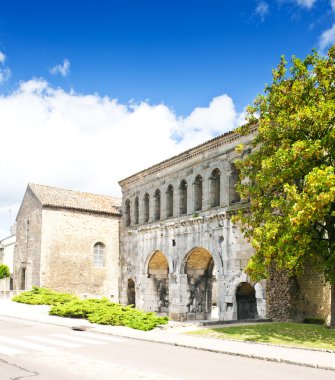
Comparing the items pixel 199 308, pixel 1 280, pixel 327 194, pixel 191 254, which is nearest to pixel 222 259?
pixel 191 254

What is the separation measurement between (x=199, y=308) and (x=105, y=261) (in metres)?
11.4

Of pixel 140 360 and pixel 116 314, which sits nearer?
pixel 140 360

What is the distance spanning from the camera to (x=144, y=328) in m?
16.9

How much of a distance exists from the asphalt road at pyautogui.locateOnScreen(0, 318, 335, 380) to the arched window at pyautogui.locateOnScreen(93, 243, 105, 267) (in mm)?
21804

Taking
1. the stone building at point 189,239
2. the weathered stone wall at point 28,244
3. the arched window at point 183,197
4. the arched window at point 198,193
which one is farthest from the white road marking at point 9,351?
the weathered stone wall at point 28,244

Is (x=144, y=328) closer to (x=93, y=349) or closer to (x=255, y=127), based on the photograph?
(x=93, y=349)

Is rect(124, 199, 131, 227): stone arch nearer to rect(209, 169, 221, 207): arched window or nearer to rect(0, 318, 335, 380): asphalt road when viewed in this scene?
rect(209, 169, 221, 207): arched window

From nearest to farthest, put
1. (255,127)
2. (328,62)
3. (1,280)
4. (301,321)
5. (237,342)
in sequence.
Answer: (237,342) < (328,62) < (301,321) < (255,127) < (1,280)

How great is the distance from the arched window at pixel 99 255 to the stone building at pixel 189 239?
120 inches

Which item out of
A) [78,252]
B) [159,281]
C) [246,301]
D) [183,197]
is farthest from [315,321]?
[78,252]

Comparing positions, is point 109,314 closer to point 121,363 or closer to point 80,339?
point 80,339

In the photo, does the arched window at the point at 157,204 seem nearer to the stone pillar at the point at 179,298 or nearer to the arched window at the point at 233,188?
the stone pillar at the point at 179,298

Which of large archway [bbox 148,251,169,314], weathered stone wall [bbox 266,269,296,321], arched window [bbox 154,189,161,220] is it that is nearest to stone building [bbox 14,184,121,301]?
large archway [bbox 148,251,169,314]

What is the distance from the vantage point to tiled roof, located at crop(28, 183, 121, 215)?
35.2m
